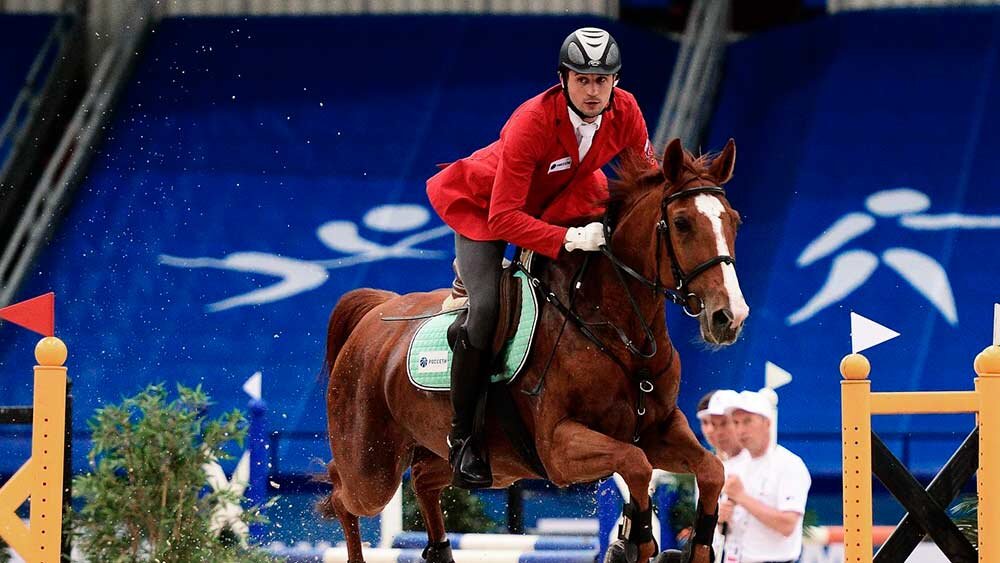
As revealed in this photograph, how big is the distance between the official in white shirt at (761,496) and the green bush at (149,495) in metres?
1.90

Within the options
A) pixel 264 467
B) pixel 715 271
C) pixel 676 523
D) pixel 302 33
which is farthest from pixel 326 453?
pixel 715 271

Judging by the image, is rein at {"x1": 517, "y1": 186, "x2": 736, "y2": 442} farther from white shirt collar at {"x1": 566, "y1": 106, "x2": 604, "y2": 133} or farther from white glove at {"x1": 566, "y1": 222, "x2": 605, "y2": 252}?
white shirt collar at {"x1": 566, "y1": 106, "x2": 604, "y2": 133}

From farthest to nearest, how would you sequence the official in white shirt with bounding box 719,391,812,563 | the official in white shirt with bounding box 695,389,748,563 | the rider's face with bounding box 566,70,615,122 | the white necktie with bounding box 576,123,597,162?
the official in white shirt with bounding box 695,389,748,563 → the official in white shirt with bounding box 719,391,812,563 → the white necktie with bounding box 576,123,597,162 → the rider's face with bounding box 566,70,615,122

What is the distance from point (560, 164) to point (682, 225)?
551 millimetres

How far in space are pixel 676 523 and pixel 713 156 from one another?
8.41 feet

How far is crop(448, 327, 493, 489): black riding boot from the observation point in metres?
4.47

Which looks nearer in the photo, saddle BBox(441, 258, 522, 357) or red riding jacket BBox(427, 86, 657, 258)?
red riding jacket BBox(427, 86, 657, 258)

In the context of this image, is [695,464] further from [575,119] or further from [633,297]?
[575,119]

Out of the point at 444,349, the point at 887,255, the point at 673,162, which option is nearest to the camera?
the point at 673,162

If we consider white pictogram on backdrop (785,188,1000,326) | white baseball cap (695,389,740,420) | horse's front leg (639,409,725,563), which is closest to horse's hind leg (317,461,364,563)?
white baseball cap (695,389,740,420)

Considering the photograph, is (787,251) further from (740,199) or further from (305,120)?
(305,120)

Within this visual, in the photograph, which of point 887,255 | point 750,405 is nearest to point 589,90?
point 750,405

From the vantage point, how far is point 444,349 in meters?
4.80

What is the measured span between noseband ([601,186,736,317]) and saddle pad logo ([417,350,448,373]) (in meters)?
0.84
